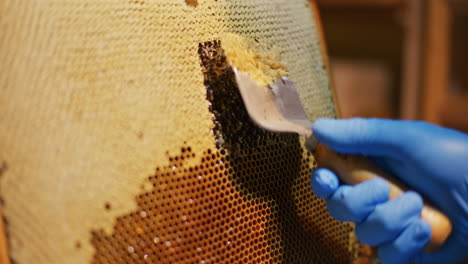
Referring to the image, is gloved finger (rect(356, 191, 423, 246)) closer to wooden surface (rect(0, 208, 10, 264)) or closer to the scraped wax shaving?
the scraped wax shaving

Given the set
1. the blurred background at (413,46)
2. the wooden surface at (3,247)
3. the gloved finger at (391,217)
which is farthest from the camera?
the blurred background at (413,46)

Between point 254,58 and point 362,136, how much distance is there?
0.67ft

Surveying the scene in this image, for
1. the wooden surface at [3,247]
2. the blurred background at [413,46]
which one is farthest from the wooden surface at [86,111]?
the blurred background at [413,46]

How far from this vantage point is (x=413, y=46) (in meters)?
1.74

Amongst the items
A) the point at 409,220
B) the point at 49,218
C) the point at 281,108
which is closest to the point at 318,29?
the point at 281,108

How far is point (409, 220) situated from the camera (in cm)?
60

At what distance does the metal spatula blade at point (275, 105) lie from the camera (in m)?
0.58

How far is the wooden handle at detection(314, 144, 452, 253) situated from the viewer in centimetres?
60

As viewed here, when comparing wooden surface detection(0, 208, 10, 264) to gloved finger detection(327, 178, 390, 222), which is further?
gloved finger detection(327, 178, 390, 222)

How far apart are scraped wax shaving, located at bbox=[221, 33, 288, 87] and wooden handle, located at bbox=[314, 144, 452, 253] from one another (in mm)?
139

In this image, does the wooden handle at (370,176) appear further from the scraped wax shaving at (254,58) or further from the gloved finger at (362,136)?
the scraped wax shaving at (254,58)

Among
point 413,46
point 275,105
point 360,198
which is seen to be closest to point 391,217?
point 360,198

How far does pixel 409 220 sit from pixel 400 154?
0.10 meters

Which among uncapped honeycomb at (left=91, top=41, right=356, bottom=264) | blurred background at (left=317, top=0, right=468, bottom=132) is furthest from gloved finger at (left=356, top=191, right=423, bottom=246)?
blurred background at (left=317, top=0, right=468, bottom=132)
